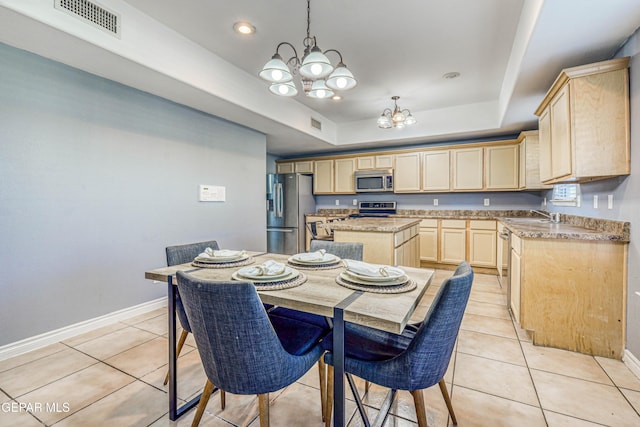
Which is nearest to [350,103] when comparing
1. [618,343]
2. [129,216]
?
[129,216]

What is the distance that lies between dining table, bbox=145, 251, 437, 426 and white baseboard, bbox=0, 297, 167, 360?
1.59 meters

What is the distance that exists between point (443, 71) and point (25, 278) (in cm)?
440

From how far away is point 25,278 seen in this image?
7.32 ft

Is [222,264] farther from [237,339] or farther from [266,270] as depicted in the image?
[237,339]

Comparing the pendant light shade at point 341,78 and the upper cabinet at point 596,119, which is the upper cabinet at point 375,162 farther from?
the pendant light shade at point 341,78

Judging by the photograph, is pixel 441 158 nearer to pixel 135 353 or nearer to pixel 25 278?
pixel 135 353

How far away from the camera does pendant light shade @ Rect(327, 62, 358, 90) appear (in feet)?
6.23

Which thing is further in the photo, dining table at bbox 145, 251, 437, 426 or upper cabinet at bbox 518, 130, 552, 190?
upper cabinet at bbox 518, 130, 552, 190

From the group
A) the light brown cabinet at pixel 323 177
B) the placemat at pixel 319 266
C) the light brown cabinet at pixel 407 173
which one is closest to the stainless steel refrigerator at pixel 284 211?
the light brown cabinet at pixel 323 177

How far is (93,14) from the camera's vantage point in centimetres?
205

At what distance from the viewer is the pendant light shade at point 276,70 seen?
1.87 metres

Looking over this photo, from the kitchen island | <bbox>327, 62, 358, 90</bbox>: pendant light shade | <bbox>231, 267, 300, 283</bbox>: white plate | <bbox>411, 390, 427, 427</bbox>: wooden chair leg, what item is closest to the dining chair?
<bbox>231, 267, 300, 283</bbox>: white plate

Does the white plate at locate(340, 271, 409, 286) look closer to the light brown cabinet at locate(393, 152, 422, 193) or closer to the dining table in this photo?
the dining table

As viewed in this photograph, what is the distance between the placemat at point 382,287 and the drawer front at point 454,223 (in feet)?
12.8
